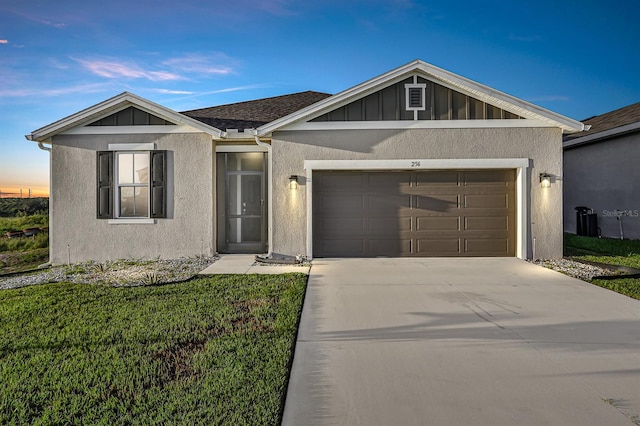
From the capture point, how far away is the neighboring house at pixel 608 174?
12266 mm

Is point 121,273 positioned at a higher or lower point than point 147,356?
higher

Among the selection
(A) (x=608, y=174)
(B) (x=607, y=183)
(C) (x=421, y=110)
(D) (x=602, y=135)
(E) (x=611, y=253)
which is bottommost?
(E) (x=611, y=253)

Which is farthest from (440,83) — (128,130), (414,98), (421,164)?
(128,130)

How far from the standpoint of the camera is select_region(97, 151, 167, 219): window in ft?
30.6

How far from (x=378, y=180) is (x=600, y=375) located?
21.7 feet

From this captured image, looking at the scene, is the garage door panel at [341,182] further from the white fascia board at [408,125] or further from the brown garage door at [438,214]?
the white fascia board at [408,125]

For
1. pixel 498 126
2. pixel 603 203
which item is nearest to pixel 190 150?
pixel 498 126

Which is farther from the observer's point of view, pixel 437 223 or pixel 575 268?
pixel 437 223

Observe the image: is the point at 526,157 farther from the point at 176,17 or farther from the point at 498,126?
the point at 176,17

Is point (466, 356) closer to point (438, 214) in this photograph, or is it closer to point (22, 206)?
point (438, 214)

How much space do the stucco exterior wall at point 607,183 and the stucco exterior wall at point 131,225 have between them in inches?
517

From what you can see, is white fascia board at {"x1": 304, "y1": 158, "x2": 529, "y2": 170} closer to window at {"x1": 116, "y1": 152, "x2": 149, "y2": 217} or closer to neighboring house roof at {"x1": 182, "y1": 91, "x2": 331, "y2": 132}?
neighboring house roof at {"x1": 182, "y1": 91, "x2": 331, "y2": 132}

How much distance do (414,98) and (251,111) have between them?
208 inches

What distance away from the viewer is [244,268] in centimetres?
816
